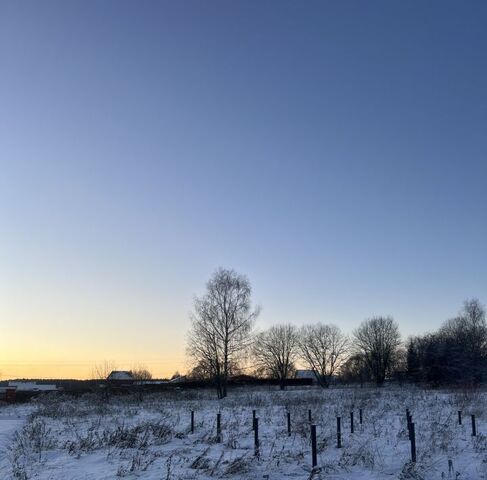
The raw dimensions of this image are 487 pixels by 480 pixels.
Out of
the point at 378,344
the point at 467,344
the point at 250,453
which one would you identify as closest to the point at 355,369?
the point at 378,344

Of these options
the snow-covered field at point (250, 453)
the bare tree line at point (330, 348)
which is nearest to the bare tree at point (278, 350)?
the bare tree line at point (330, 348)

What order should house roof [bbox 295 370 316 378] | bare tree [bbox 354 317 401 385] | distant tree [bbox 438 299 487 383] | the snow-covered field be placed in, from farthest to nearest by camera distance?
1. house roof [bbox 295 370 316 378]
2. bare tree [bbox 354 317 401 385]
3. distant tree [bbox 438 299 487 383]
4. the snow-covered field

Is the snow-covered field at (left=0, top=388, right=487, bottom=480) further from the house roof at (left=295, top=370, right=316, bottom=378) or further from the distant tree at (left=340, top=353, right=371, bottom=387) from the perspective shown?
the house roof at (left=295, top=370, right=316, bottom=378)

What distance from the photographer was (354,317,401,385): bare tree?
96500mm

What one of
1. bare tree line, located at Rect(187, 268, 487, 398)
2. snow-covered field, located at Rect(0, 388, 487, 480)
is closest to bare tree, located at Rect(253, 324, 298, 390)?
bare tree line, located at Rect(187, 268, 487, 398)

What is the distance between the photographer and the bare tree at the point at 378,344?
96.5 meters

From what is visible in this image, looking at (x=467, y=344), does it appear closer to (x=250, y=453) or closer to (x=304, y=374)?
(x=304, y=374)

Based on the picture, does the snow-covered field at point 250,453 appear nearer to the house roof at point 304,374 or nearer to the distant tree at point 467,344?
the distant tree at point 467,344

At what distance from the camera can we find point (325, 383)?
299 feet

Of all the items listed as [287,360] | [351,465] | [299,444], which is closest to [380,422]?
[299,444]

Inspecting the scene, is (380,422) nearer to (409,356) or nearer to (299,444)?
(299,444)

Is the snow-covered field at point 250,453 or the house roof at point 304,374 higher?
the snow-covered field at point 250,453

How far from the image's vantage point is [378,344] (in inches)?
3875

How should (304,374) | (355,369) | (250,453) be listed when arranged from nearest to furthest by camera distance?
(250,453) < (355,369) < (304,374)
